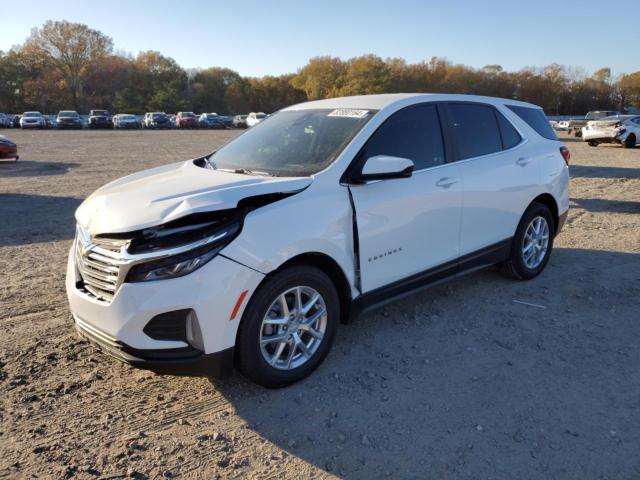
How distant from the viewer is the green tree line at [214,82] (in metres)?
86.8

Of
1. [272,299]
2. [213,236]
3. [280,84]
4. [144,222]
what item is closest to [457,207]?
[272,299]

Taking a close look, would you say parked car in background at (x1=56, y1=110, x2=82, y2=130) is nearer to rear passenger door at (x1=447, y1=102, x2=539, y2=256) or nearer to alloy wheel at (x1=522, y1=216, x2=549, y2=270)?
rear passenger door at (x1=447, y1=102, x2=539, y2=256)

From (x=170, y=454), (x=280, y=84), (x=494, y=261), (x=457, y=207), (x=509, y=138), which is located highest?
(x=280, y=84)

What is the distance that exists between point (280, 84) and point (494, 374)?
355ft

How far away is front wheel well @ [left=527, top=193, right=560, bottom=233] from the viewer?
5586 mm

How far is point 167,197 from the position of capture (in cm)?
328

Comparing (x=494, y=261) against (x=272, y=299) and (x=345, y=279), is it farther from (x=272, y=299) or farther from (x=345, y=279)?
(x=272, y=299)

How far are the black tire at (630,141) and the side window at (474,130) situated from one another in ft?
72.3

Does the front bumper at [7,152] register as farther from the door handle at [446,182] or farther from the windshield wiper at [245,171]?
the door handle at [446,182]

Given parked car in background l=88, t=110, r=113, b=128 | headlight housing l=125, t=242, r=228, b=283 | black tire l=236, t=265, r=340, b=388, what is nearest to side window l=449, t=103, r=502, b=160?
black tire l=236, t=265, r=340, b=388

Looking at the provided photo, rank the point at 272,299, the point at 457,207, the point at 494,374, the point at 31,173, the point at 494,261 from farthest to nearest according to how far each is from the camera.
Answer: the point at 31,173 → the point at 494,261 → the point at 457,207 → the point at 494,374 → the point at 272,299

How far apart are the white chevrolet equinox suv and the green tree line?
264ft

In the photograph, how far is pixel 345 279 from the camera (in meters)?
3.67

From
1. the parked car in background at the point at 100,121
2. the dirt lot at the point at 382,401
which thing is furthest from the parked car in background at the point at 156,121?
the dirt lot at the point at 382,401
